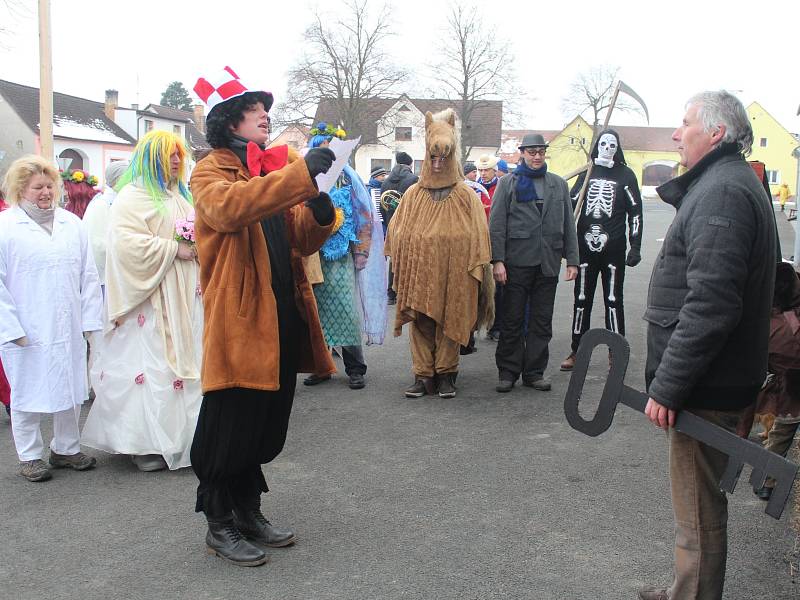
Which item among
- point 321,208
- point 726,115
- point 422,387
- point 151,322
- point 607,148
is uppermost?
point 607,148

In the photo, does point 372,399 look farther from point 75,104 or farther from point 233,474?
point 75,104

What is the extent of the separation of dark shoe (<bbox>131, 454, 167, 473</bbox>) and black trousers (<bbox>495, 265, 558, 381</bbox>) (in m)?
3.06

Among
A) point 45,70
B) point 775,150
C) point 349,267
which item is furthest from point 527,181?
point 775,150

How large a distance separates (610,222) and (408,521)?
14.1 feet

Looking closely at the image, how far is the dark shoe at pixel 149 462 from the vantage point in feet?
16.6

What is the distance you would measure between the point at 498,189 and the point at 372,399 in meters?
2.10

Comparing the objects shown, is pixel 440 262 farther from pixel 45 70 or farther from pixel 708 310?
pixel 45 70

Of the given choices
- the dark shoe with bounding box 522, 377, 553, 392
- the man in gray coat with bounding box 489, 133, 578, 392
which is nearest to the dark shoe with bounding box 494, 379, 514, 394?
the man in gray coat with bounding box 489, 133, 578, 392

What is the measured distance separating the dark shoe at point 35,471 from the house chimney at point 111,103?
5488cm

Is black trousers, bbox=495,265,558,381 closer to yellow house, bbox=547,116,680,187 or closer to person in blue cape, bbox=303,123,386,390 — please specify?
person in blue cape, bbox=303,123,386,390

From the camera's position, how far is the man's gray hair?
9.26ft

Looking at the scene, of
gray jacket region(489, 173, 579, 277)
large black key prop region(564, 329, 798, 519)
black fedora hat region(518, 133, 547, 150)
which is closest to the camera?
large black key prop region(564, 329, 798, 519)

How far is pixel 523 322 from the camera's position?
23.2 feet

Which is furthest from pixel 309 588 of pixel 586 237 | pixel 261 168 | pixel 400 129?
pixel 400 129
